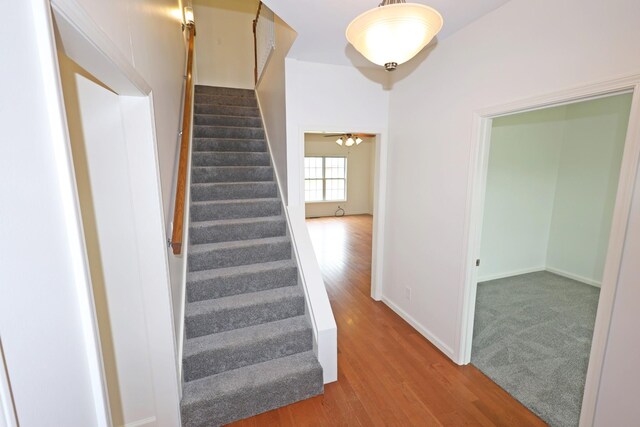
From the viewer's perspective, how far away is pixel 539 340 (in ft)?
8.62

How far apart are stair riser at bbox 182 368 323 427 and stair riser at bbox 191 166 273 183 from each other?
2.19m

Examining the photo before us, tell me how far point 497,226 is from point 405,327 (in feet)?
7.08

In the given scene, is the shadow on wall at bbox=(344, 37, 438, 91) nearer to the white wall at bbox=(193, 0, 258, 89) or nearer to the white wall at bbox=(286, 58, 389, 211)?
the white wall at bbox=(286, 58, 389, 211)

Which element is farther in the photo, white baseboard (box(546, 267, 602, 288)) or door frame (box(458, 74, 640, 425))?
white baseboard (box(546, 267, 602, 288))

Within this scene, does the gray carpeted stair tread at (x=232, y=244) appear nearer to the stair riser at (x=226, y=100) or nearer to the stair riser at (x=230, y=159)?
the stair riser at (x=230, y=159)

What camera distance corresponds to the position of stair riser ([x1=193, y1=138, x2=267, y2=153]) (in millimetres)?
3473

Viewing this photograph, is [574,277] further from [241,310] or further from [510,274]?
[241,310]

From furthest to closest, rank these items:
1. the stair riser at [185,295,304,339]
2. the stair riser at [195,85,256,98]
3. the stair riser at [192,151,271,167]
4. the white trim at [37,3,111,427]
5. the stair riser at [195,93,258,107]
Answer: the stair riser at [195,85,256,98]
the stair riser at [195,93,258,107]
the stair riser at [192,151,271,167]
the stair riser at [185,295,304,339]
the white trim at [37,3,111,427]

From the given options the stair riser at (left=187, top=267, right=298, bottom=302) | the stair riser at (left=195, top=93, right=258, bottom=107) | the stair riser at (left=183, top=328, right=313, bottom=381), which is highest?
the stair riser at (left=195, top=93, right=258, bottom=107)

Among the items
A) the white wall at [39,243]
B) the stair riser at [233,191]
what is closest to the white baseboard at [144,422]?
the white wall at [39,243]

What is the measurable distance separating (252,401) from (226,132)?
3.11 metres

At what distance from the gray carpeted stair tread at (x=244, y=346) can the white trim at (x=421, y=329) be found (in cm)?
121

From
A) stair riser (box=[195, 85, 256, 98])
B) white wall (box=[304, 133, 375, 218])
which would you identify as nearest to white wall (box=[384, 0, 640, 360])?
stair riser (box=[195, 85, 256, 98])

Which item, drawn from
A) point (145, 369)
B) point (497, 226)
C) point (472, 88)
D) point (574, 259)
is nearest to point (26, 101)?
point (145, 369)
